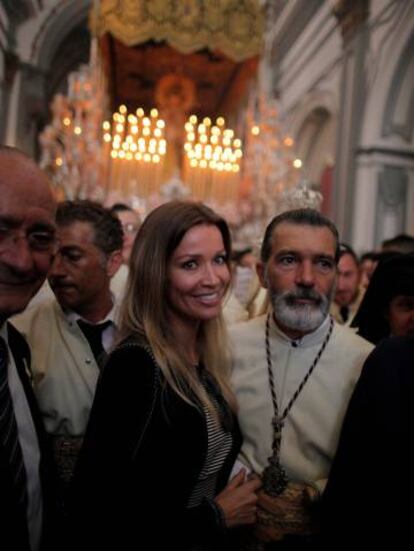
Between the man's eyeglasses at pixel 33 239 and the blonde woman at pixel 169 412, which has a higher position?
the man's eyeglasses at pixel 33 239

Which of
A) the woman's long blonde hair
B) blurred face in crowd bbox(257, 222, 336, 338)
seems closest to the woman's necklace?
blurred face in crowd bbox(257, 222, 336, 338)

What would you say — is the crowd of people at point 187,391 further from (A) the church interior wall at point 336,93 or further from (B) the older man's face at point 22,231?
(A) the church interior wall at point 336,93

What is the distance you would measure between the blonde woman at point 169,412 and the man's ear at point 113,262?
0.62 metres

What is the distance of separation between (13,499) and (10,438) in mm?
152

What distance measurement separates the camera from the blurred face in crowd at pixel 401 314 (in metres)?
2.40

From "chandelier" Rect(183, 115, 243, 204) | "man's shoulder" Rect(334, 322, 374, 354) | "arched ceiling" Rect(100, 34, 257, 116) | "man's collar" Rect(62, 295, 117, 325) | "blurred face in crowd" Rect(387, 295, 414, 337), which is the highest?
"arched ceiling" Rect(100, 34, 257, 116)

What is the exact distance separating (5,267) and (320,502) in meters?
1.22

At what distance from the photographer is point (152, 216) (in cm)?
182

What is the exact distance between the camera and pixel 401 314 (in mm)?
2434

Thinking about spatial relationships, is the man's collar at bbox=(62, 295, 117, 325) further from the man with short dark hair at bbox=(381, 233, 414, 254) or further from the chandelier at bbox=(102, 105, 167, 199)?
the chandelier at bbox=(102, 105, 167, 199)

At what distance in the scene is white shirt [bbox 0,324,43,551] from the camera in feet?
4.94

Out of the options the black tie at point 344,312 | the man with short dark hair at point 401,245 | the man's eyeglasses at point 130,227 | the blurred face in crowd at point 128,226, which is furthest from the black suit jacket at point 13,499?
the man with short dark hair at point 401,245

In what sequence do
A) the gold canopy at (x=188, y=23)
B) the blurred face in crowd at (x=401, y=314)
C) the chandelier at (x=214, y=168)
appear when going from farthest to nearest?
1. the chandelier at (x=214, y=168)
2. the gold canopy at (x=188, y=23)
3. the blurred face in crowd at (x=401, y=314)

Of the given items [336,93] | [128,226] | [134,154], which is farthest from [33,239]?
[336,93]
